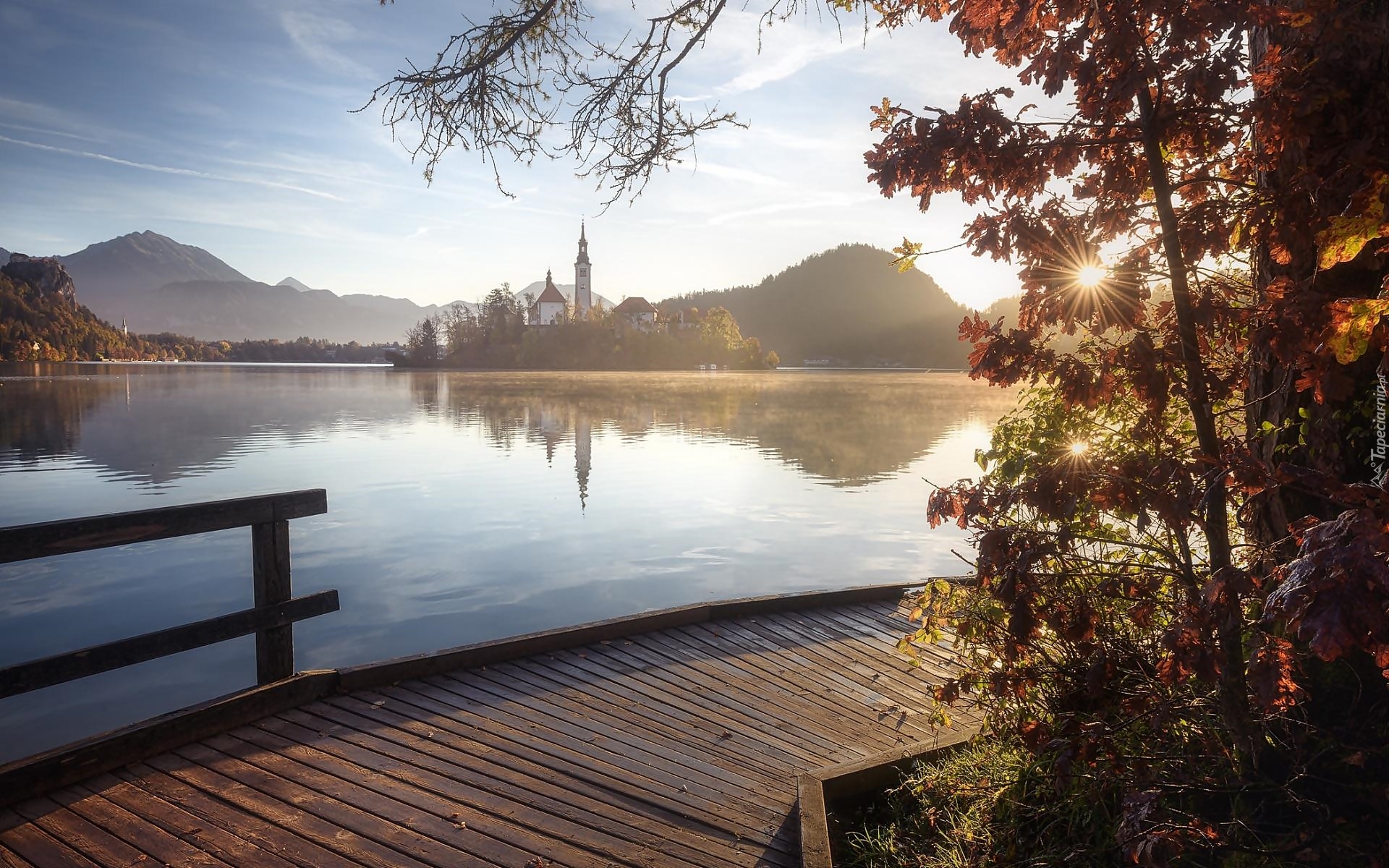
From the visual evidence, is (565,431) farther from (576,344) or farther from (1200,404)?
(576,344)

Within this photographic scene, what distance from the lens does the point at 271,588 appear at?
486cm

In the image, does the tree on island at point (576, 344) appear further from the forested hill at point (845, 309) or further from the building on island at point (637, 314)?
the forested hill at point (845, 309)

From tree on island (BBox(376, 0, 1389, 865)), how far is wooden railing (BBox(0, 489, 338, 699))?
3.80 metres

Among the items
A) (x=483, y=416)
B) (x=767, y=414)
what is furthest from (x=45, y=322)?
(x=767, y=414)

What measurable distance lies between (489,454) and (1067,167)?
25084 millimetres

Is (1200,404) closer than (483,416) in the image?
Yes

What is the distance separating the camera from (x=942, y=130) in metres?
3.05

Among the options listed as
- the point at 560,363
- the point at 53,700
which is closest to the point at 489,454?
the point at 53,700

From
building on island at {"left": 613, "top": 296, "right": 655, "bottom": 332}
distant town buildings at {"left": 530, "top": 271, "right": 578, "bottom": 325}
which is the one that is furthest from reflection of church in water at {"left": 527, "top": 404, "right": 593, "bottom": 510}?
distant town buildings at {"left": 530, "top": 271, "right": 578, "bottom": 325}

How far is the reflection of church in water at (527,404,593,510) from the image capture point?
23781 mm

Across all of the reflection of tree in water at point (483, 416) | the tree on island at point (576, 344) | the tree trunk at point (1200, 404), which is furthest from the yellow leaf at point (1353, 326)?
the tree on island at point (576, 344)

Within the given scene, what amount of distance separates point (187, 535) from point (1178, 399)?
549 centimetres

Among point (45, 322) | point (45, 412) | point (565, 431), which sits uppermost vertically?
point (45, 322)

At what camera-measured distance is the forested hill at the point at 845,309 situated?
16325 centimetres
